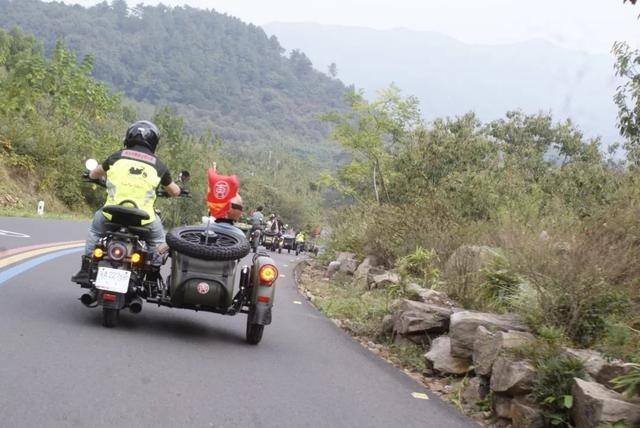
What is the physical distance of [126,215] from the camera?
6996 millimetres

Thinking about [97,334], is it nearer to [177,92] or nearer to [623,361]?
[623,361]

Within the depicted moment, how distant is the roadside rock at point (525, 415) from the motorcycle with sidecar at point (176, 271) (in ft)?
8.83

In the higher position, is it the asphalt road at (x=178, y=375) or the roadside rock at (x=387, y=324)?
the asphalt road at (x=178, y=375)

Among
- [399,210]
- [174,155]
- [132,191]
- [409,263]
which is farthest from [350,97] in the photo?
[132,191]

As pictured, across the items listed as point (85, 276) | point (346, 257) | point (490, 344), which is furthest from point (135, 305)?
point (346, 257)

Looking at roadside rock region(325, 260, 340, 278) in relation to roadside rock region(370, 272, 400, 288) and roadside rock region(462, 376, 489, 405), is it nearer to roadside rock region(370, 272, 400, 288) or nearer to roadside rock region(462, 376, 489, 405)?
roadside rock region(370, 272, 400, 288)

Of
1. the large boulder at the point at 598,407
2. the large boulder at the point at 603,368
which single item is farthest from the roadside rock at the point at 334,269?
the large boulder at the point at 598,407

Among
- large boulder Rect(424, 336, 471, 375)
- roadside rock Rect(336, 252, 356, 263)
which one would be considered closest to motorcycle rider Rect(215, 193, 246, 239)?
large boulder Rect(424, 336, 471, 375)

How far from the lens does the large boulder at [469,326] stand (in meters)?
7.04

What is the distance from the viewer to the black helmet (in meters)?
7.43

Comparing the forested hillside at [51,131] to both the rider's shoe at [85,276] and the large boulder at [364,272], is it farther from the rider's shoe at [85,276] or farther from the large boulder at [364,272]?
the rider's shoe at [85,276]

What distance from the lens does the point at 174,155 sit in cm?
6281

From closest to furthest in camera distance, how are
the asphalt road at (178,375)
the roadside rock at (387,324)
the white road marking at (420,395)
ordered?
the asphalt road at (178,375)
the white road marking at (420,395)
the roadside rock at (387,324)

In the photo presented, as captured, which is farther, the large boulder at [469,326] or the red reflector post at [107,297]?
the large boulder at [469,326]
